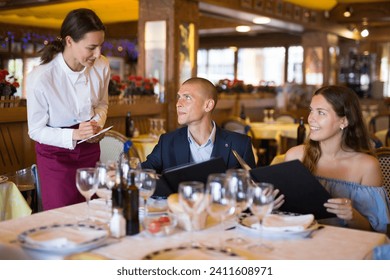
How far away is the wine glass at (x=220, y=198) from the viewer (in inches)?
71.7

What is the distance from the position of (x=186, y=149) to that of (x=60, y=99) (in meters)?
0.76

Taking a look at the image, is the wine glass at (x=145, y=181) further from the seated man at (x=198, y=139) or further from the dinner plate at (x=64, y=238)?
the seated man at (x=198, y=139)

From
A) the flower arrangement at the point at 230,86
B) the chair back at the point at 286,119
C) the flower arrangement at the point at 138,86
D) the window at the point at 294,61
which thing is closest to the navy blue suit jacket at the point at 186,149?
the flower arrangement at the point at 138,86

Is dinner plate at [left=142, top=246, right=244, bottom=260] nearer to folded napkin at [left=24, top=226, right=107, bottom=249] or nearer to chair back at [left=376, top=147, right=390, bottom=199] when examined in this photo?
folded napkin at [left=24, top=226, right=107, bottom=249]

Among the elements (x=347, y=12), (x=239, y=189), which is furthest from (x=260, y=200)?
(x=347, y=12)

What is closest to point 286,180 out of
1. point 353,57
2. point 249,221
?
point 249,221

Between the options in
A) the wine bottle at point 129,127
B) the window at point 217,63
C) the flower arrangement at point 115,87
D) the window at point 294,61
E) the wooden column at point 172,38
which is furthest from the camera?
the window at point 217,63

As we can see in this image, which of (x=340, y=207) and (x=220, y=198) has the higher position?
(x=220, y=198)

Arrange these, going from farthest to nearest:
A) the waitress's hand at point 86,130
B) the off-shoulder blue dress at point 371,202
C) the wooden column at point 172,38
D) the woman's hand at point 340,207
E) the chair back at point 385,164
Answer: the wooden column at point 172,38 → the chair back at point 385,164 → the waitress's hand at point 86,130 → the off-shoulder blue dress at point 371,202 → the woman's hand at point 340,207

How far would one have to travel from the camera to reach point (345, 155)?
275 centimetres

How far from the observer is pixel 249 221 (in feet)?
6.81

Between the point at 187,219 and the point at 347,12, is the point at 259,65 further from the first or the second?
the point at 187,219

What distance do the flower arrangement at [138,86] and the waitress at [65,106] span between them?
146 inches

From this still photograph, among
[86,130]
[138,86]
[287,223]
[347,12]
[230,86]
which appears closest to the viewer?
[287,223]
